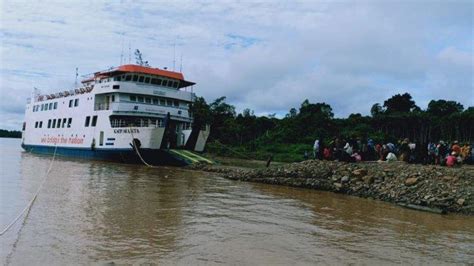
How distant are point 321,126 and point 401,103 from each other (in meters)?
19.0

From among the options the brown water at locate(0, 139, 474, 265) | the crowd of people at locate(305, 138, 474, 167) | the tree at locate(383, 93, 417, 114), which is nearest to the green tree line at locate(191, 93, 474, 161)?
the tree at locate(383, 93, 417, 114)

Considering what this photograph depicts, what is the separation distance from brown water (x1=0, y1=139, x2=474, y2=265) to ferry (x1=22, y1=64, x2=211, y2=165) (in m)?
11.5

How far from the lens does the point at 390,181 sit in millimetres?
15125

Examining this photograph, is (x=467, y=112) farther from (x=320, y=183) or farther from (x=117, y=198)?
(x=117, y=198)

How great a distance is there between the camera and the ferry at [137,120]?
87.1 ft

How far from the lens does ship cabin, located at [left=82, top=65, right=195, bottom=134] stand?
28000 millimetres

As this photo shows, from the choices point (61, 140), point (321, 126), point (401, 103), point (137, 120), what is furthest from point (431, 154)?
point (401, 103)

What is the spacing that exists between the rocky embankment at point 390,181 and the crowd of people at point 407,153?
74cm

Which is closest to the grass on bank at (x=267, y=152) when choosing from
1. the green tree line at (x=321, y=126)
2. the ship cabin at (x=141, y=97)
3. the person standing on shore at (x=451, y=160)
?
the green tree line at (x=321, y=126)

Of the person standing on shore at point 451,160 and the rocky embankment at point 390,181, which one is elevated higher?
the person standing on shore at point 451,160

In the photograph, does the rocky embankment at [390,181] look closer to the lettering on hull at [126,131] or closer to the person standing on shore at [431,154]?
the person standing on shore at [431,154]

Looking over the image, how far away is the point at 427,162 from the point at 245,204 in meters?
8.07

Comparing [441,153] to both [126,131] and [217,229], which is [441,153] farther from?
[126,131]

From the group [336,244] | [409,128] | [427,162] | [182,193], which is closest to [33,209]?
[182,193]
